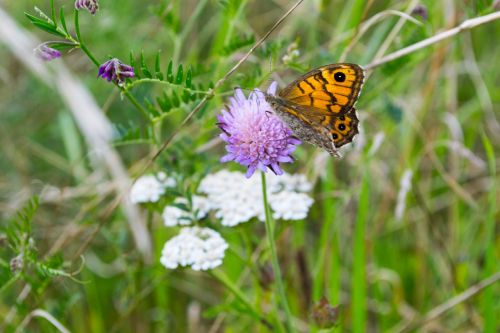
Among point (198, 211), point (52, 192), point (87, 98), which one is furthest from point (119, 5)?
point (198, 211)

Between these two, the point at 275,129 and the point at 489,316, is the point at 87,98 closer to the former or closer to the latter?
the point at 275,129

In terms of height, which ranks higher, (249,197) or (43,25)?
(43,25)

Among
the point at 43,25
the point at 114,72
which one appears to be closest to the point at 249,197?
the point at 114,72

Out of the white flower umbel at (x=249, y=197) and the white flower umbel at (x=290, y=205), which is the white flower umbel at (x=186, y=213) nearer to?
the white flower umbel at (x=249, y=197)

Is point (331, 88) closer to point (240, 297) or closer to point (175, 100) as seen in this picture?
point (175, 100)

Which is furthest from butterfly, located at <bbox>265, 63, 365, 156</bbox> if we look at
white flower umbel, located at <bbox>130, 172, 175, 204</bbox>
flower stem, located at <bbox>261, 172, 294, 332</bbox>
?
white flower umbel, located at <bbox>130, 172, 175, 204</bbox>

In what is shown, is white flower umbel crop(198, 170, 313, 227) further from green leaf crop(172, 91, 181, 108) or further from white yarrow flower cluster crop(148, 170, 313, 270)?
green leaf crop(172, 91, 181, 108)
